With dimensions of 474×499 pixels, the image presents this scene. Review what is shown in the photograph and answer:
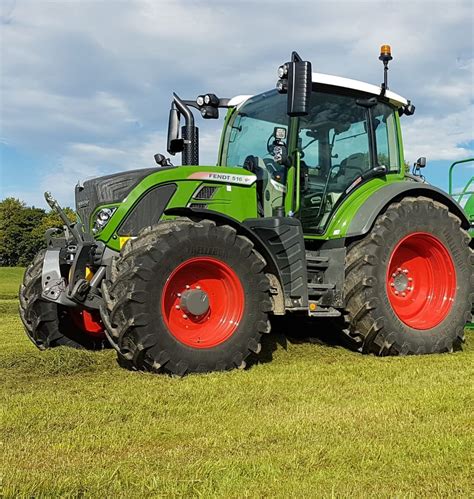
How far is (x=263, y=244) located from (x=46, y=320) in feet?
7.84

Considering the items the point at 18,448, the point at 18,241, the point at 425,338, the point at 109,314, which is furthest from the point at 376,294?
the point at 18,241

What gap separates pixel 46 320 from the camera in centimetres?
652

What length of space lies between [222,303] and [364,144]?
2.71 m

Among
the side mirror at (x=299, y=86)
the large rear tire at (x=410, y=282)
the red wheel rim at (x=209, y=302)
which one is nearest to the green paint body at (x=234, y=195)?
the large rear tire at (x=410, y=282)

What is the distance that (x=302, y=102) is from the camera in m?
5.72

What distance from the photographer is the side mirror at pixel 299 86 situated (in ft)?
18.7

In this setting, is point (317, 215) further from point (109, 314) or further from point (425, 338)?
point (109, 314)

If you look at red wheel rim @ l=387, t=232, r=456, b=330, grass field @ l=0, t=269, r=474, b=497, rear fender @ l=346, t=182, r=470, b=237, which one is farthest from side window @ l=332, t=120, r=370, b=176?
grass field @ l=0, t=269, r=474, b=497

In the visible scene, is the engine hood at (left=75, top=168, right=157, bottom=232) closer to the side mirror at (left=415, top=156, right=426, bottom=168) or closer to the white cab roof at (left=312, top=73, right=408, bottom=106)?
the white cab roof at (left=312, top=73, right=408, bottom=106)

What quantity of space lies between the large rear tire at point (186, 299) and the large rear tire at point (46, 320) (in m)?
1.28

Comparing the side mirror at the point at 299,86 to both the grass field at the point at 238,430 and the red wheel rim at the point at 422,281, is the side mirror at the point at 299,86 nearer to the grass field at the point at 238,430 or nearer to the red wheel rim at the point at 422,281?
the red wheel rim at the point at 422,281

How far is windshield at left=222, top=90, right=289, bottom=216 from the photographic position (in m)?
6.61

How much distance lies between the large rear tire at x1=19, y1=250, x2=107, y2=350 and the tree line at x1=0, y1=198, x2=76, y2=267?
5903 cm

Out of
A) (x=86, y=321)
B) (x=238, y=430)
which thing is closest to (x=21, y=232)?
(x=86, y=321)
